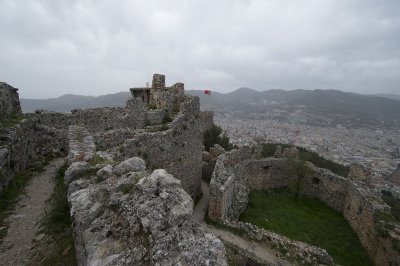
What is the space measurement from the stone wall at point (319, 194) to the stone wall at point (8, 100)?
10851 mm

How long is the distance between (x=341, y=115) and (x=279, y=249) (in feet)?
361

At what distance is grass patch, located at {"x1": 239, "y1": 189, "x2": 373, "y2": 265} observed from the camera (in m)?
10.5

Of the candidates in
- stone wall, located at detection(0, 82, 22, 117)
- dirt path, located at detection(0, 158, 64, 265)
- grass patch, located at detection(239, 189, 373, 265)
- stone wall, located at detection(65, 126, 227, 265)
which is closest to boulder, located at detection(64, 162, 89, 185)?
stone wall, located at detection(65, 126, 227, 265)

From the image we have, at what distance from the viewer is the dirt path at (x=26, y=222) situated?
13.0 feet

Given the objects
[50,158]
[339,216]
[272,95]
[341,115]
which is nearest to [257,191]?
[339,216]

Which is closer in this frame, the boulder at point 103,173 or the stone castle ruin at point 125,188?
the stone castle ruin at point 125,188

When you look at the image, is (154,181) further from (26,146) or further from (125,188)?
(26,146)

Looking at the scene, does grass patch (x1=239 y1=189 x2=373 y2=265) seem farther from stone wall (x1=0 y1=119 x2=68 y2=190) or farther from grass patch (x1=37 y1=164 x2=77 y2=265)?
stone wall (x1=0 y1=119 x2=68 y2=190)

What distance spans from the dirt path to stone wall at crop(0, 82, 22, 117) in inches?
197

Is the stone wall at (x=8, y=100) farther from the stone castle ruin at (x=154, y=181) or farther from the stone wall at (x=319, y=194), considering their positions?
the stone wall at (x=319, y=194)

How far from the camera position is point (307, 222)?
497 inches

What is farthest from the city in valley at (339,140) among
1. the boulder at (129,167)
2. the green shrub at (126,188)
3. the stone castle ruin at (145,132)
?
the green shrub at (126,188)

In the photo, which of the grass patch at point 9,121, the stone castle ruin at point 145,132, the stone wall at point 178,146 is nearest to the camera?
the stone castle ruin at point 145,132

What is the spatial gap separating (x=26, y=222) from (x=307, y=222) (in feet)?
45.1
